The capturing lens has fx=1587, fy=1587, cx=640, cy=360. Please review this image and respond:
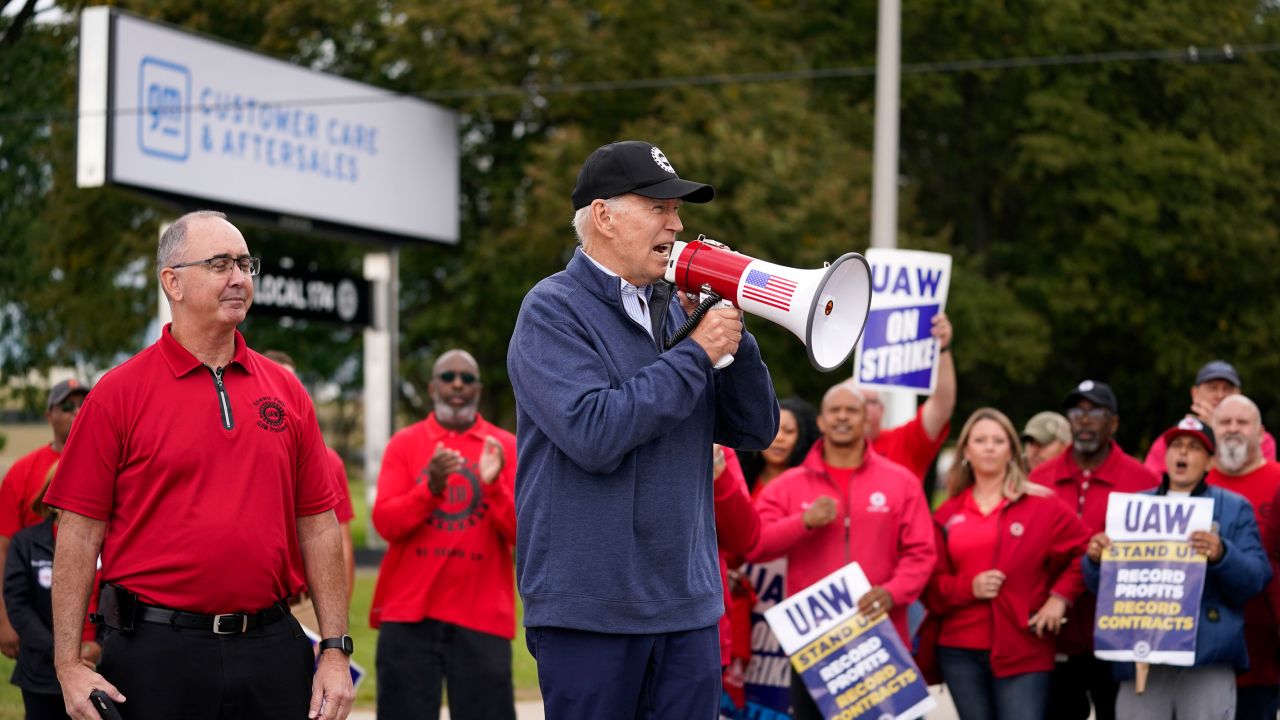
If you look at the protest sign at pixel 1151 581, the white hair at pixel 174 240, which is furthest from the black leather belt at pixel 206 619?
the protest sign at pixel 1151 581

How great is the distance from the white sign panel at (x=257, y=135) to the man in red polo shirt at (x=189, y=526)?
35.3 ft

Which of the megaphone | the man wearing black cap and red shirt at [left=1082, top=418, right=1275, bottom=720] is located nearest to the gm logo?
the man wearing black cap and red shirt at [left=1082, top=418, right=1275, bottom=720]

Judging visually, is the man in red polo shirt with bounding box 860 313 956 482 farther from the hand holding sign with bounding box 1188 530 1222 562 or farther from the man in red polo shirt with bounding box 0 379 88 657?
the man in red polo shirt with bounding box 0 379 88 657

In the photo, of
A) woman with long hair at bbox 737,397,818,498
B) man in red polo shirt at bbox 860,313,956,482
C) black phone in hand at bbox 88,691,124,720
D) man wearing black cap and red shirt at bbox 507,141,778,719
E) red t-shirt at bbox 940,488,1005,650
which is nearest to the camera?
man wearing black cap and red shirt at bbox 507,141,778,719

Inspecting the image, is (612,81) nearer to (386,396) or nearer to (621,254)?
(386,396)

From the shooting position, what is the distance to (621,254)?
397 centimetres

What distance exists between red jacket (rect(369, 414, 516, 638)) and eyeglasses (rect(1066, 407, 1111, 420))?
2.84 meters

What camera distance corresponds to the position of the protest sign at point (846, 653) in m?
6.82

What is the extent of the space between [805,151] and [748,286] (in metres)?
17.9

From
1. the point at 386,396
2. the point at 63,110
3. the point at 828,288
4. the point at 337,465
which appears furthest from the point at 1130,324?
the point at 828,288

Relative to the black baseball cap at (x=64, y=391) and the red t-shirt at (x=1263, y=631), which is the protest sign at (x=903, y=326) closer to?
the red t-shirt at (x=1263, y=631)

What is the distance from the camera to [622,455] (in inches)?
145

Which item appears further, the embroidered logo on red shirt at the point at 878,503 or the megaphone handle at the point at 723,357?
the embroidered logo on red shirt at the point at 878,503

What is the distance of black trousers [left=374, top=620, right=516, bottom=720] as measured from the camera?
284 inches
